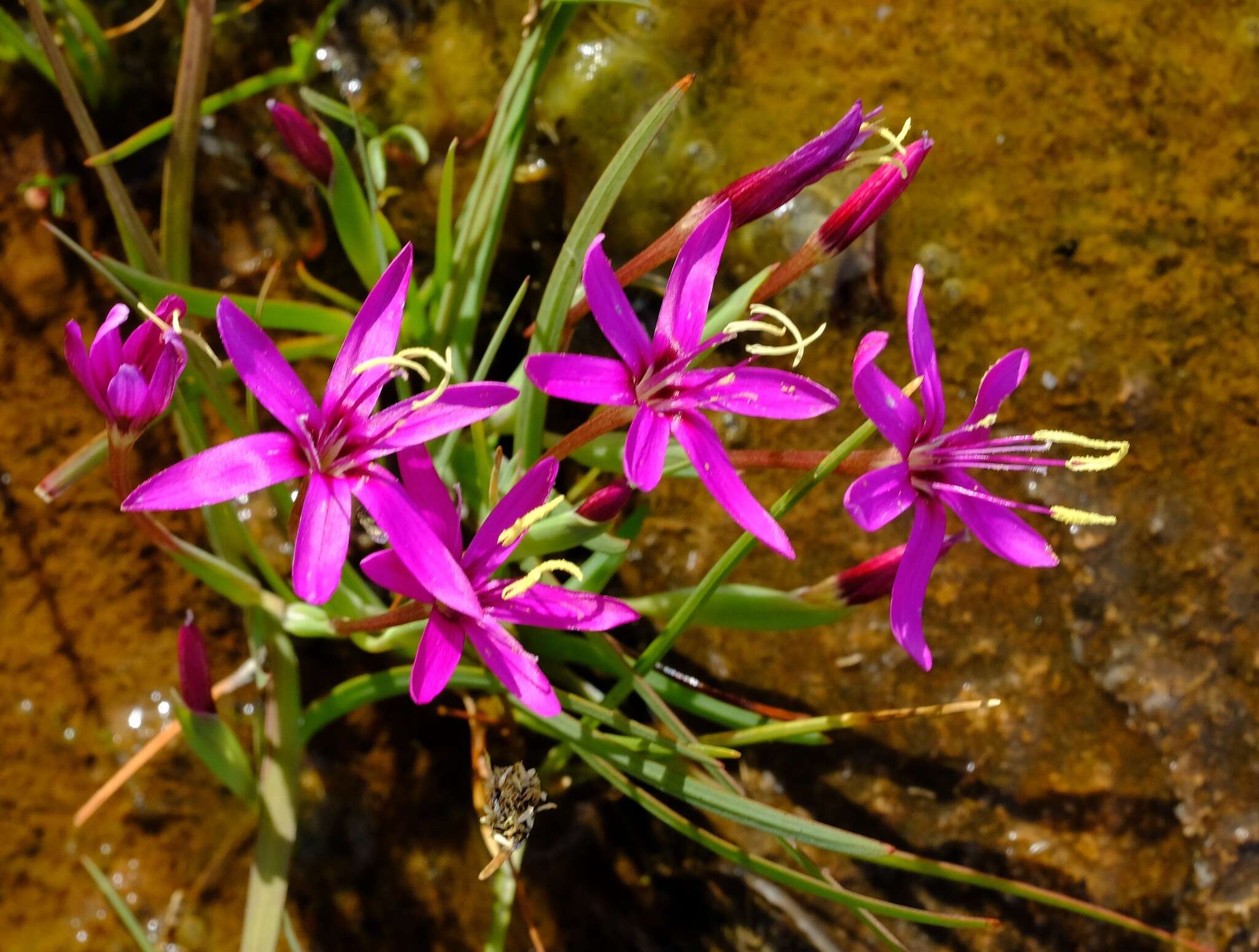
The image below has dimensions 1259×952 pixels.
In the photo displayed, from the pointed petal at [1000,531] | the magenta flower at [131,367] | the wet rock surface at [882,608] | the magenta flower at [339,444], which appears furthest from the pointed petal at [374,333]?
the wet rock surface at [882,608]

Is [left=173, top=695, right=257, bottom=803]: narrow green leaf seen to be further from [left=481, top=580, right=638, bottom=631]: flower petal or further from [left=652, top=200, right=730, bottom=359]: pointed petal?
[left=652, top=200, right=730, bottom=359]: pointed petal

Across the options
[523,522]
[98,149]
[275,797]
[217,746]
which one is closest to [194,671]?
[217,746]

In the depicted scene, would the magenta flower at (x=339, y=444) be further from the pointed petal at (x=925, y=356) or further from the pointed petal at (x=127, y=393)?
the pointed petal at (x=925, y=356)

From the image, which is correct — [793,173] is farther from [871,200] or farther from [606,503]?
[606,503]

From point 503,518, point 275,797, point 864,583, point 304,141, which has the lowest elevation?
point 275,797

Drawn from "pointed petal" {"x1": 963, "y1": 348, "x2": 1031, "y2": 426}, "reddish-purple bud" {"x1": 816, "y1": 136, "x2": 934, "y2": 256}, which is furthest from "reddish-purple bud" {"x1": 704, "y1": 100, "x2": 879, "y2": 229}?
"pointed petal" {"x1": 963, "y1": 348, "x2": 1031, "y2": 426}

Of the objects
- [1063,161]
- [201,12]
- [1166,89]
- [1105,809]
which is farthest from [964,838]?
[201,12]
